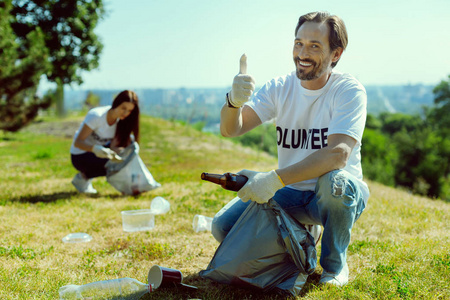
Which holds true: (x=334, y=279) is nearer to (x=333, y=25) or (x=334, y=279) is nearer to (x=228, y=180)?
(x=228, y=180)

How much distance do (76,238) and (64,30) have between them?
1971cm

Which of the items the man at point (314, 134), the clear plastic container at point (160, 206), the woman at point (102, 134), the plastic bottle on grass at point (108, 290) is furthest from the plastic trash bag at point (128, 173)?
the plastic bottle on grass at point (108, 290)

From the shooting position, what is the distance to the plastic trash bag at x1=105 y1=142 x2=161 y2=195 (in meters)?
5.11

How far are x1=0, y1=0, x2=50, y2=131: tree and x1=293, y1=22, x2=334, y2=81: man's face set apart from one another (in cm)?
1196

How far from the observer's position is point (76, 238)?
3.46 m

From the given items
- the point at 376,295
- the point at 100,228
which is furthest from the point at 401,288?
the point at 100,228

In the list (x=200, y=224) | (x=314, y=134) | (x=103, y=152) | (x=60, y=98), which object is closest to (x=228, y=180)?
(x=314, y=134)

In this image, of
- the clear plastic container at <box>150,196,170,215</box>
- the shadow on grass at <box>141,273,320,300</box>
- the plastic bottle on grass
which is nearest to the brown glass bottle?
the shadow on grass at <box>141,273,320,300</box>

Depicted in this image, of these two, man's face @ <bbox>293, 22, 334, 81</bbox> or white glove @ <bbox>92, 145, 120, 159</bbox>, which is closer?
man's face @ <bbox>293, 22, 334, 81</bbox>

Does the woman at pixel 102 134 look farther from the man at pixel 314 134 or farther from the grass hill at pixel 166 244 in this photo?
the man at pixel 314 134

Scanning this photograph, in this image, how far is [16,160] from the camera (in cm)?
911

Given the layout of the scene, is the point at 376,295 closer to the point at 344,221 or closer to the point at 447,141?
the point at 344,221

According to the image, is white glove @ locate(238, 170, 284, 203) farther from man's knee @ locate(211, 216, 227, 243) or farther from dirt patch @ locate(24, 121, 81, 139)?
dirt patch @ locate(24, 121, 81, 139)

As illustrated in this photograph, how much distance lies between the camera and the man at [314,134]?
7.78 ft
